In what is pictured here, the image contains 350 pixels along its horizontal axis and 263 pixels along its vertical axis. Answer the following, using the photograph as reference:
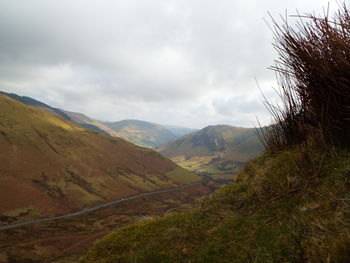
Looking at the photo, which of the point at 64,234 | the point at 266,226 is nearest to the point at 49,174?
the point at 64,234

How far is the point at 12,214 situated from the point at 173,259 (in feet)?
443

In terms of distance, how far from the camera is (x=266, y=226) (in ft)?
12.8

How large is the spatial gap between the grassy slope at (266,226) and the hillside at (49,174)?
12886 centimetres

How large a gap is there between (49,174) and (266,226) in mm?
170656

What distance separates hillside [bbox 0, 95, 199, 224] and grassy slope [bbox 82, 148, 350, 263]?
12886 cm

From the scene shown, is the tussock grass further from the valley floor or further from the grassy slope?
the valley floor

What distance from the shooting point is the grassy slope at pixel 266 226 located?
285cm

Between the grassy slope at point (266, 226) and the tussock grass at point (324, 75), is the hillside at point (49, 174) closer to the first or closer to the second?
the grassy slope at point (266, 226)

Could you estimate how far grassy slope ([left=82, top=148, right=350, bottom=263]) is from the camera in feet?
9.35

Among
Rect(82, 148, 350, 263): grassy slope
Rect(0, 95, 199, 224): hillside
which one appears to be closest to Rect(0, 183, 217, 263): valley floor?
Rect(0, 95, 199, 224): hillside

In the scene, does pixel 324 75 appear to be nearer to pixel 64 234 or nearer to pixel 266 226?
pixel 266 226

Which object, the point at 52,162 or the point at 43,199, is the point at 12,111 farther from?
the point at 43,199

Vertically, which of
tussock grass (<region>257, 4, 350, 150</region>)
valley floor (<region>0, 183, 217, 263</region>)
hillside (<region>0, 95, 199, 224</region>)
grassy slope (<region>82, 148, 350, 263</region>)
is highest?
tussock grass (<region>257, 4, 350, 150</region>)

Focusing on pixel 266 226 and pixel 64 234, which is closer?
pixel 266 226
